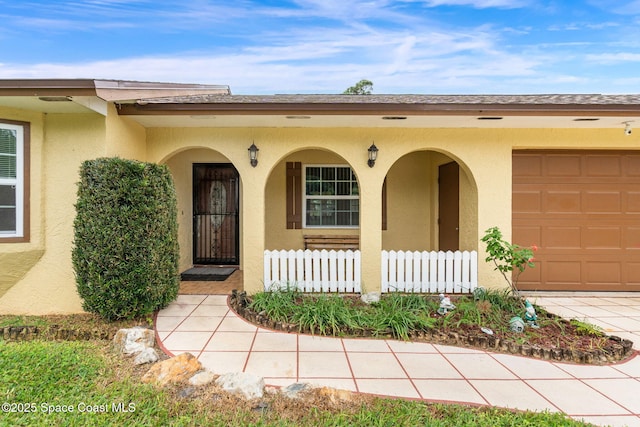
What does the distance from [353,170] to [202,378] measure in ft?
12.7

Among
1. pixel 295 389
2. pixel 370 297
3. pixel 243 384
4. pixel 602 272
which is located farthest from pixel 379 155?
pixel 602 272

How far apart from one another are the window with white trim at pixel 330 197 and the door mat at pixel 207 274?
79.4 inches

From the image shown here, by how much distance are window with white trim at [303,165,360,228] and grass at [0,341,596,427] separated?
4.87 metres

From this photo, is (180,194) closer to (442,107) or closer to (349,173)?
(349,173)

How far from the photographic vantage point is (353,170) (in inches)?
216

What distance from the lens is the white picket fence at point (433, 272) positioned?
511 cm

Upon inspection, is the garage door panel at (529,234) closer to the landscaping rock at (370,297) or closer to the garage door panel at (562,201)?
the garage door panel at (562,201)

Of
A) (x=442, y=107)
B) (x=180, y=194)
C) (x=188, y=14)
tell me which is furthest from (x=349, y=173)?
(x=188, y=14)

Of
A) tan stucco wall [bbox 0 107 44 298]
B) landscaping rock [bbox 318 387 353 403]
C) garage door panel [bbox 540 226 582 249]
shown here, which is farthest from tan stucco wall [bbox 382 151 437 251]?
tan stucco wall [bbox 0 107 44 298]

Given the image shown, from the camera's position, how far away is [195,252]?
739cm

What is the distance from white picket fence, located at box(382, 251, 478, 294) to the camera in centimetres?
511

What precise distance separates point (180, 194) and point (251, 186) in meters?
2.37

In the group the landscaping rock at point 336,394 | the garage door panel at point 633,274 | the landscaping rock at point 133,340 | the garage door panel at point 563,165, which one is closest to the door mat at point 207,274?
the landscaping rock at point 133,340

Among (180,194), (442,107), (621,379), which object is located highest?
(442,107)
